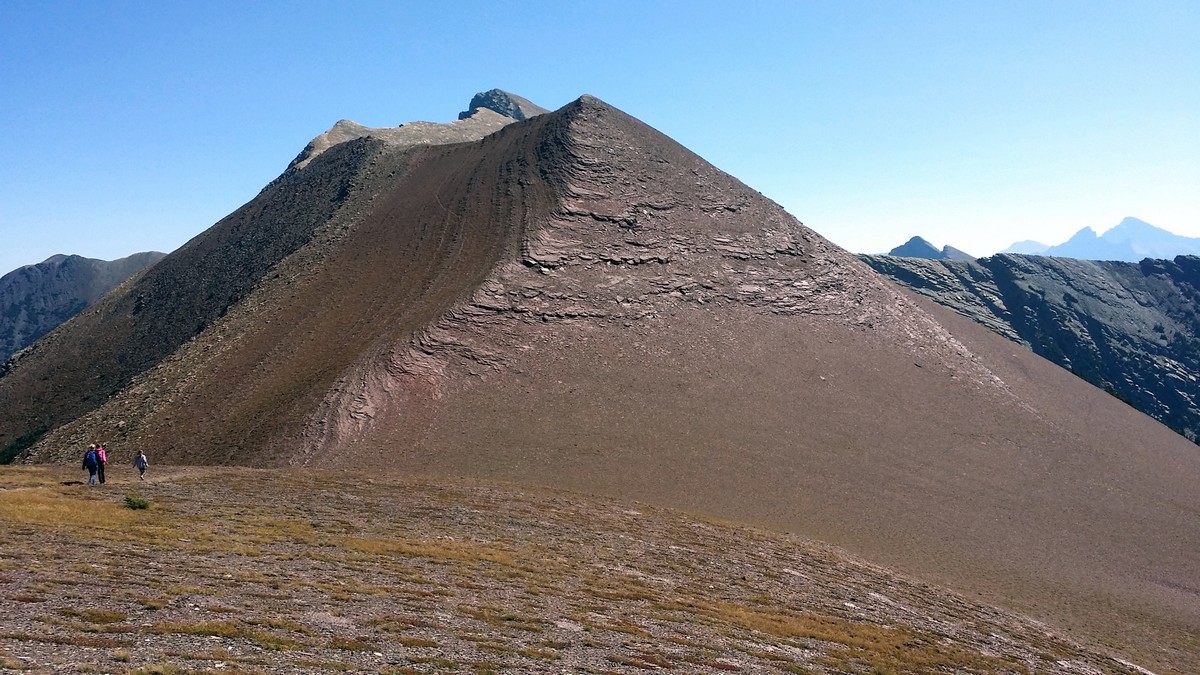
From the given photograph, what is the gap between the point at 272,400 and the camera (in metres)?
57.9

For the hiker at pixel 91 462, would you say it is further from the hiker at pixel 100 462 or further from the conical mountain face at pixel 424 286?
the conical mountain face at pixel 424 286

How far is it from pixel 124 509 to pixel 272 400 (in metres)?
29.0

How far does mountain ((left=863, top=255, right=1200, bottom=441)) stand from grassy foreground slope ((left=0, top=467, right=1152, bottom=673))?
5819 inches

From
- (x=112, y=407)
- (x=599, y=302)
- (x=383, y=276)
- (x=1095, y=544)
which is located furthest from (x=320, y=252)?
(x=1095, y=544)

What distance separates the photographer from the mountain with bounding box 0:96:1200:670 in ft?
163

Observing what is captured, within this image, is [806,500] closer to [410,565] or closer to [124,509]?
[410,565]

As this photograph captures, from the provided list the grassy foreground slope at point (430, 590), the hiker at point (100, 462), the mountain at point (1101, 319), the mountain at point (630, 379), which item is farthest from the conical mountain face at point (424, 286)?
the mountain at point (1101, 319)

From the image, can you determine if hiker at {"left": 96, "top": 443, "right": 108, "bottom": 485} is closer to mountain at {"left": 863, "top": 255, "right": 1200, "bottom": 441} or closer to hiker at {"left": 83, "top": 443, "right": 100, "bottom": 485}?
hiker at {"left": 83, "top": 443, "right": 100, "bottom": 485}

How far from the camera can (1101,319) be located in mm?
179000

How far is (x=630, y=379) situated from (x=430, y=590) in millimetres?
41646

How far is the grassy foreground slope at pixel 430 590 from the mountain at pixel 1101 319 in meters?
148

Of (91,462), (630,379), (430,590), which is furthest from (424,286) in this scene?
(430,590)

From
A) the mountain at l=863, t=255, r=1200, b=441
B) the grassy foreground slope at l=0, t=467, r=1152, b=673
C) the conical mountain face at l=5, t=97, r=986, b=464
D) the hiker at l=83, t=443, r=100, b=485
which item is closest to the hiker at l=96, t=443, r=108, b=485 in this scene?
the hiker at l=83, t=443, r=100, b=485

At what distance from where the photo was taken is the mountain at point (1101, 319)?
160 metres
